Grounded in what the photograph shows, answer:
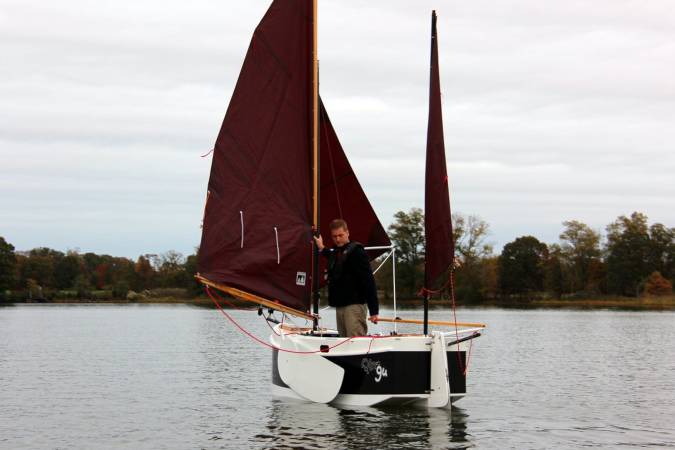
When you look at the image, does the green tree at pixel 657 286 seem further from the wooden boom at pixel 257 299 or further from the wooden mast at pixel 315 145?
the wooden boom at pixel 257 299

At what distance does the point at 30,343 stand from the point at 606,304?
284ft

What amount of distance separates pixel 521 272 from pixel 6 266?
7267 cm

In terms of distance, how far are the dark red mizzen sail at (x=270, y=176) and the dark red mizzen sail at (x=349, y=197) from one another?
1.93 meters

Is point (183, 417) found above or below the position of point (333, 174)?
below

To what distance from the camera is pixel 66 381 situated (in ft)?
87.4

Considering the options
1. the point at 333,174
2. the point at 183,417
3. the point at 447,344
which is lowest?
the point at 183,417

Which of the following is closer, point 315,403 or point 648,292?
point 315,403

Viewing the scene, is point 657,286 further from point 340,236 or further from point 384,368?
point 384,368

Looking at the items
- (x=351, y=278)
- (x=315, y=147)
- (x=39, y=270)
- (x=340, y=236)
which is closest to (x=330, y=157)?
(x=315, y=147)

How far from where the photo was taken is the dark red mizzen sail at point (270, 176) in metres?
19.3

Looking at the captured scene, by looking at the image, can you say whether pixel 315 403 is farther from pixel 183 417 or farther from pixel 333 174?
pixel 333 174

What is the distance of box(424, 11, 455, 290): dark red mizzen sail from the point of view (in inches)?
713

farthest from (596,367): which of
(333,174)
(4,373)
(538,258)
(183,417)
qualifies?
(538,258)

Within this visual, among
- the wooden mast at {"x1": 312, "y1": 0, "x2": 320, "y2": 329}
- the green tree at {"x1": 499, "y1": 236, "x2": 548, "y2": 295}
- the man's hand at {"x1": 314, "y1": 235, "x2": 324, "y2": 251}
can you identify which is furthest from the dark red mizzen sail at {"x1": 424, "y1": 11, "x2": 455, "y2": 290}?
the green tree at {"x1": 499, "y1": 236, "x2": 548, "y2": 295}
